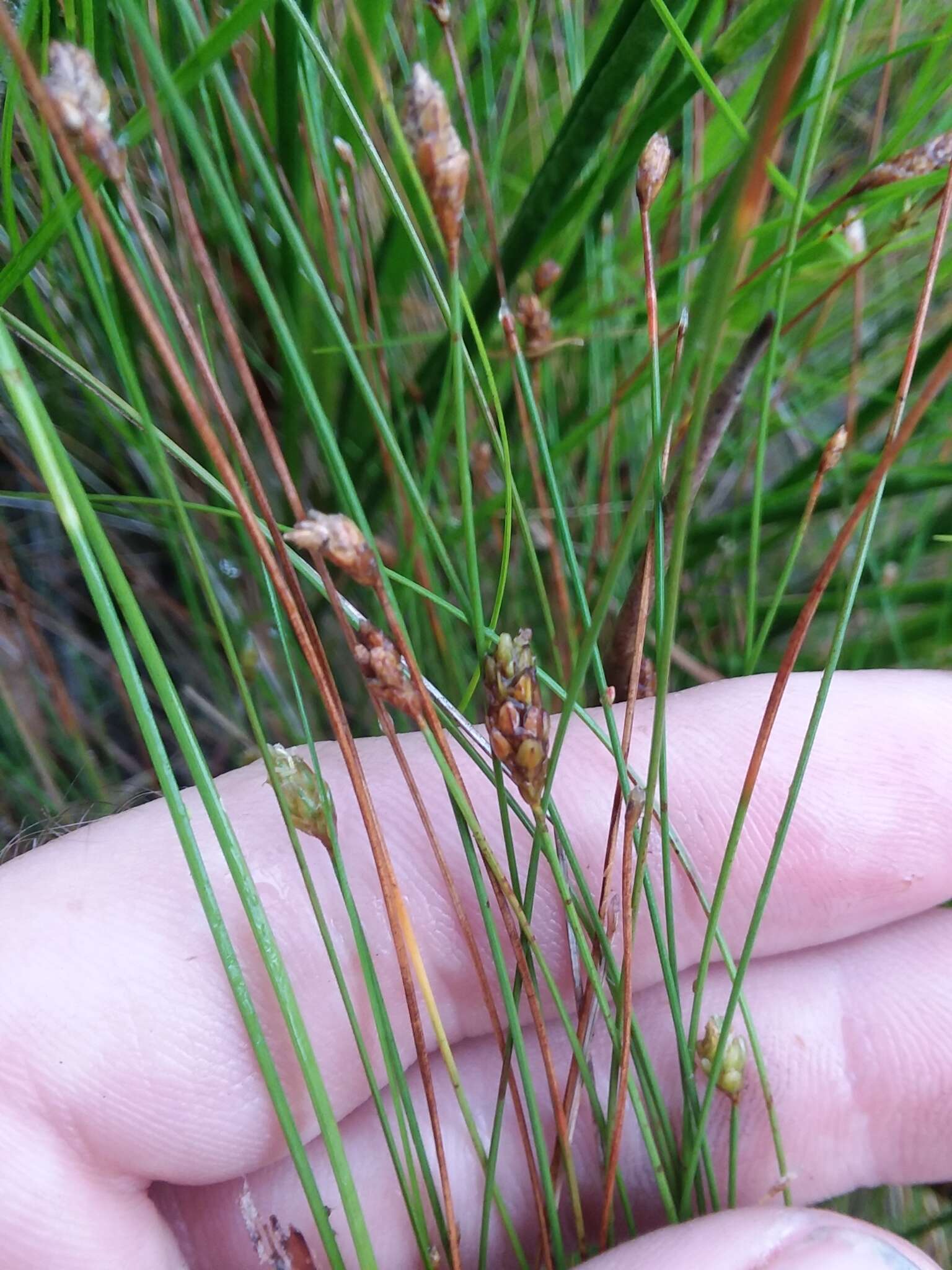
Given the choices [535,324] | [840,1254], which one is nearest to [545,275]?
[535,324]

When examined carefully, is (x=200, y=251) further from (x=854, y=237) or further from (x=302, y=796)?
(x=854, y=237)

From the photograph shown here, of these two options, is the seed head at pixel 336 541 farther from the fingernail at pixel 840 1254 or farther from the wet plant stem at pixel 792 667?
the fingernail at pixel 840 1254

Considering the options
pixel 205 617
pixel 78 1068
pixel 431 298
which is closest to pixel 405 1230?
pixel 78 1068

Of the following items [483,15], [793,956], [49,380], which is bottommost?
[793,956]

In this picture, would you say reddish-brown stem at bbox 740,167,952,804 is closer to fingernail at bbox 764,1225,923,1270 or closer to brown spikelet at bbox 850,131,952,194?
brown spikelet at bbox 850,131,952,194

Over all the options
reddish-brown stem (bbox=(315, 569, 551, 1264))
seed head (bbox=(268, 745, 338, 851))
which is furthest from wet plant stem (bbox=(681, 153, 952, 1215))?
seed head (bbox=(268, 745, 338, 851))

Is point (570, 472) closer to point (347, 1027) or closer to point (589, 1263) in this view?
point (347, 1027)
